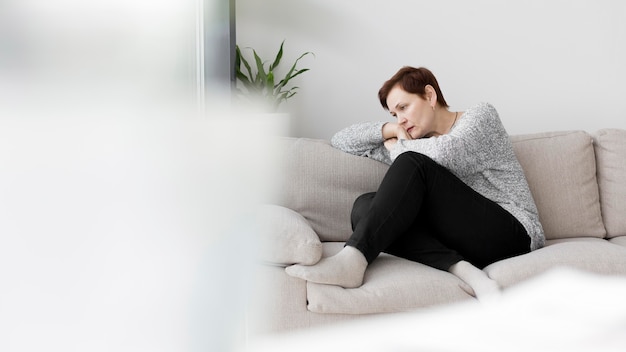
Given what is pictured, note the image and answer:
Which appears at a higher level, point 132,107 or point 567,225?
point 132,107

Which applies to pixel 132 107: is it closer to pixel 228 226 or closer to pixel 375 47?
pixel 228 226

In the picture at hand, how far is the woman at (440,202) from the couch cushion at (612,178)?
0.45m

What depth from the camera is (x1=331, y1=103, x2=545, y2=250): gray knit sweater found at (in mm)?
2070

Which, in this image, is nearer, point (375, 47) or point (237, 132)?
point (237, 132)

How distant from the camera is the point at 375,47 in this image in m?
3.01

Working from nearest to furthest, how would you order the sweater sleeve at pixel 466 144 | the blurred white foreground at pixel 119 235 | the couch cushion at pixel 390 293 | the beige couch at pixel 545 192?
the blurred white foreground at pixel 119 235, the couch cushion at pixel 390 293, the beige couch at pixel 545 192, the sweater sleeve at pixel 466 144

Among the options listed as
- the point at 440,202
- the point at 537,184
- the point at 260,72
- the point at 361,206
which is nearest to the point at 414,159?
the point at 440,202

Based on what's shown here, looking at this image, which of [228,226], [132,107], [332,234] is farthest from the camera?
[332,234]

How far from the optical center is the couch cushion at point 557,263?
73.1 inches

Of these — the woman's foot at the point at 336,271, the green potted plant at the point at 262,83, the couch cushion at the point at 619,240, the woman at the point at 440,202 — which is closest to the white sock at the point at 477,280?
the woman at the point at 440,202

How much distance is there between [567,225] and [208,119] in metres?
1.35

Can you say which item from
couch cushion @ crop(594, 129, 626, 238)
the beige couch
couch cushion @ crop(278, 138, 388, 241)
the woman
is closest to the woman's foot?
the woman

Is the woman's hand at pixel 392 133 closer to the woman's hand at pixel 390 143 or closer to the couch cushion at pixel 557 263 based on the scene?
the woman's hand at pixel 390 143

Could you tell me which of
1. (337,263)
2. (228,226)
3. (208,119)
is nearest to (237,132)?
(208,119)
